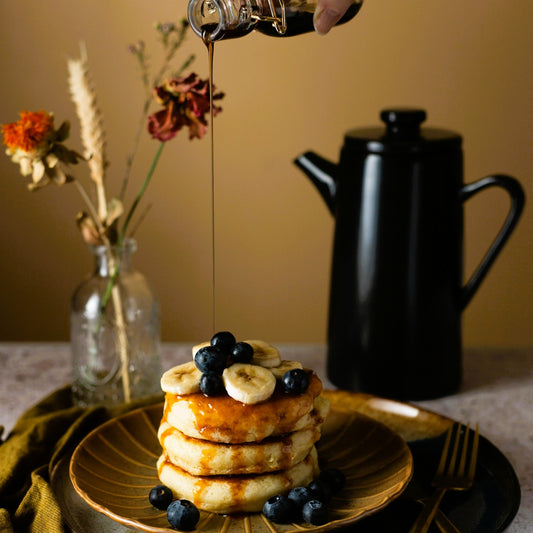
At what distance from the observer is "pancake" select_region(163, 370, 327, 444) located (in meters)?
0.97

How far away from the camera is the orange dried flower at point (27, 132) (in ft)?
3.91

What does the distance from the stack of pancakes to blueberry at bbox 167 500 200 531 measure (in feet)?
0.15

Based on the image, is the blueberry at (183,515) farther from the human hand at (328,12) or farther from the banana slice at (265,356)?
the human hand at (328,12)

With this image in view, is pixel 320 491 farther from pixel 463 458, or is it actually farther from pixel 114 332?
pixel 114 332

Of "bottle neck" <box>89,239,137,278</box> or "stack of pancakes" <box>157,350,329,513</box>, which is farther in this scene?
"bottle neck" <box>89,239,137,278</box>

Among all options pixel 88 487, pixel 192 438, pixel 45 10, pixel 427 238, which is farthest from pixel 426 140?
pixel 45 10

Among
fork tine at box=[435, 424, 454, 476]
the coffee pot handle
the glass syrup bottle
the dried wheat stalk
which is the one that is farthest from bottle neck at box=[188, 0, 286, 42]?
fork tine at box=[435, 424, 454, 476]

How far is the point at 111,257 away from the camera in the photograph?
4.55ft

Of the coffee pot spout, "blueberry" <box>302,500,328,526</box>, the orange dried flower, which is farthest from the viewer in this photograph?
the coffee pot spout

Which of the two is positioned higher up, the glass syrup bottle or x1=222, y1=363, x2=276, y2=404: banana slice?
the glass syrup bottle

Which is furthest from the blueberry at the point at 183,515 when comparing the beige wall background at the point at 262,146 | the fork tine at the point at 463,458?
the beige wall background at the point at 262,146

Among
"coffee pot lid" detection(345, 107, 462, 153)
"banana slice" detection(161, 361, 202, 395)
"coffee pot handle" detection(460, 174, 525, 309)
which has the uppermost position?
"coffee pot lid" detection(345, 107, 462, 153)

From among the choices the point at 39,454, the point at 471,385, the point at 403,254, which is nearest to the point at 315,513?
the point at 39,454

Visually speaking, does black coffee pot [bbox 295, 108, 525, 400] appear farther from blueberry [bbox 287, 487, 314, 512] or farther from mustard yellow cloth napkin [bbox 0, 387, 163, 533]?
blueberry [bbox 287, 487, 314, 512]
